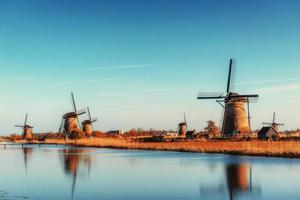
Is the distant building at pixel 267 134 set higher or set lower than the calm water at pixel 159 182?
higher

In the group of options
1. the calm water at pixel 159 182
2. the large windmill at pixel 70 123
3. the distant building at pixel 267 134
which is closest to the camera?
the calm water at pixel 159 182

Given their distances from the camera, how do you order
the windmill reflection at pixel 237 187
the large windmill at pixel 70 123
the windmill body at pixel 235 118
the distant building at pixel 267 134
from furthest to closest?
the large windmill at pixel 70 123 → the distant building at pixel 267 134 → the windmill body at pixel 235 118 → the windmill reflection at pixel 237 187

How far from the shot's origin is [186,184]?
48.9 ft

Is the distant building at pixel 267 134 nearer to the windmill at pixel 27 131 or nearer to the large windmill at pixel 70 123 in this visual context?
the large windmill at pixel 70 123

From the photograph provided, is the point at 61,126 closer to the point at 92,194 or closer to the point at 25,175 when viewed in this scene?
the point at 25,175

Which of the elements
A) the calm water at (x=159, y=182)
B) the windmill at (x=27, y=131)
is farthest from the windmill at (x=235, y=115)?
the windmill at (x=27, y=131)

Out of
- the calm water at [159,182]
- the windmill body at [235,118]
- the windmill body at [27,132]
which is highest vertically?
the windmill body at [235,118]

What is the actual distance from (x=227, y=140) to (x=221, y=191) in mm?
29605

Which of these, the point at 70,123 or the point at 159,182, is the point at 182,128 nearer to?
the point at 70,123

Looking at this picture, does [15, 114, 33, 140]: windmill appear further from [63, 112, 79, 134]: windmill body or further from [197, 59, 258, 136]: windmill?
[197, 59, 258, 136]: windmill

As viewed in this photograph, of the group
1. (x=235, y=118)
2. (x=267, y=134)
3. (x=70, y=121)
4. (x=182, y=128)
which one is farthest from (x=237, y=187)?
(x=182, y=128)

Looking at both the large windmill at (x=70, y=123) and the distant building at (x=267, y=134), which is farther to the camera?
the large windmill at (x=70, y=123)

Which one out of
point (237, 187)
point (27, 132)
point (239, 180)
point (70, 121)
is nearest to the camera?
point (237, 187)

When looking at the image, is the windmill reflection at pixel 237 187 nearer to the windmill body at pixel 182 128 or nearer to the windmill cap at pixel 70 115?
the windmill cap at pixel 70 115
